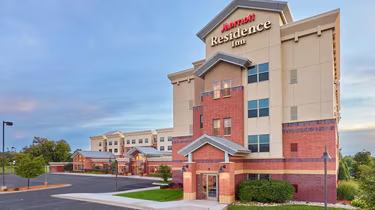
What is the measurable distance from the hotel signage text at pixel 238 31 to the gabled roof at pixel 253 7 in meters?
0.92

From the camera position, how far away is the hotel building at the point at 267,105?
2134 cm

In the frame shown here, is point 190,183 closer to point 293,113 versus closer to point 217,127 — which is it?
point 217,127

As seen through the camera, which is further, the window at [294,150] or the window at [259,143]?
the window at [259,143]

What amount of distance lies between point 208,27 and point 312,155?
626 inches

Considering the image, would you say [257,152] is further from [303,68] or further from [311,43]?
[311,43]

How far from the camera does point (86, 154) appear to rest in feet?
236

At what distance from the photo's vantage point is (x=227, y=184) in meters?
21.1

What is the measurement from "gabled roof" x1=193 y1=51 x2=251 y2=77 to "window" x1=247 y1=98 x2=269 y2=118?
360 centimetres

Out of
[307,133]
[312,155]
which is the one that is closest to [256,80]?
[307,133]

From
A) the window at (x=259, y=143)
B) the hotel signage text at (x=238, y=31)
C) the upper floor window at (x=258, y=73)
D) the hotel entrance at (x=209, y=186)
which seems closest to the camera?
the hotel entrance at (x=209, y=186)

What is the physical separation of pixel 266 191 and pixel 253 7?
1625cm

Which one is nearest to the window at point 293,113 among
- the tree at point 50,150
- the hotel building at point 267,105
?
the hotel building at point 267,105

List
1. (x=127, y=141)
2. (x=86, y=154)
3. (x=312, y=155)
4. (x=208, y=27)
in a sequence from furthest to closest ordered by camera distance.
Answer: (x=127, y=141) < (x=86, y=154) < (x=208, y=27) < (x=312, y=155)

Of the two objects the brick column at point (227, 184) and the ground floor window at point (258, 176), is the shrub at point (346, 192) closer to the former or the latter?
the ground floor window at point (258, 176)
